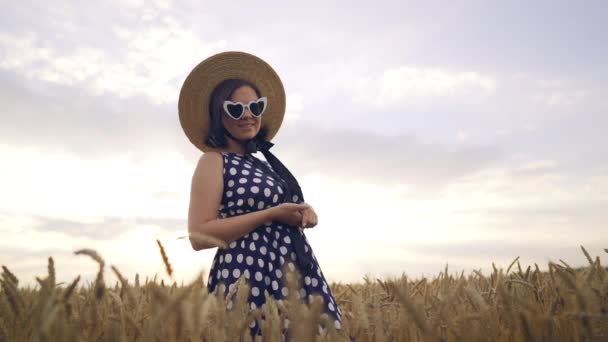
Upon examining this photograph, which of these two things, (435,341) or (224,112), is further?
(224,112)

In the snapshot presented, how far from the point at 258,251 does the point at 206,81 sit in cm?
166

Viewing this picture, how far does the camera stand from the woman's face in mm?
3559

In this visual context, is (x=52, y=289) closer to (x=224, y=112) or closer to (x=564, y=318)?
(x=564, y=318)

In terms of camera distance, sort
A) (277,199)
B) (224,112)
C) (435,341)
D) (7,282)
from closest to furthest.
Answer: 1. (435,341)
2. (7,282)
3. (277,199)
4. (224,112)

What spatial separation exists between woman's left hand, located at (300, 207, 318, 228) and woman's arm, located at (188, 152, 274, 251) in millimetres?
201

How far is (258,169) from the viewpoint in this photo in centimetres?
341

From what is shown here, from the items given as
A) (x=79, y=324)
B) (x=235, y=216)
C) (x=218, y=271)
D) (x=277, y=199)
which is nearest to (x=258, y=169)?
(x=277, y=199)

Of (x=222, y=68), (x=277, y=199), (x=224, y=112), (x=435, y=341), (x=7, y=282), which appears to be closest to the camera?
(x=435, y=341)

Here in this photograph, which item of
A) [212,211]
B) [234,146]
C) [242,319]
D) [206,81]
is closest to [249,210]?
[212,211]

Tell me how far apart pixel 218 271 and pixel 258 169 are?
741 mm

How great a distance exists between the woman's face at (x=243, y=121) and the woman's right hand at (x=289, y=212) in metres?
0.81

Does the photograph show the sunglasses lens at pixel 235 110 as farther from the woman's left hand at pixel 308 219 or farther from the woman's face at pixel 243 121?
the woman's left hand at pixel 308 219

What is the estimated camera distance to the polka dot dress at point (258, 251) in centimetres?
293

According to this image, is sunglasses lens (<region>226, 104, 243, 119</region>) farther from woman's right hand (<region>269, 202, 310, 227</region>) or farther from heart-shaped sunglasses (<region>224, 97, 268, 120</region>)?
woman's right hand (<region>269, 202, 310, 227</region>)
